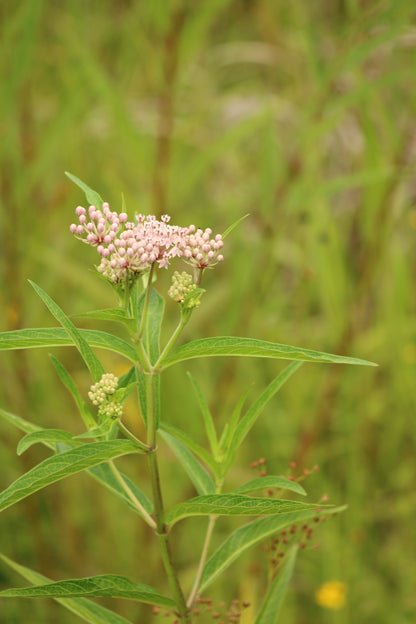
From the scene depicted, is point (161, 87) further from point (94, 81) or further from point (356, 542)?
point (356, 542)

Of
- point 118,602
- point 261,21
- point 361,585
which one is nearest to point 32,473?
point 118,602

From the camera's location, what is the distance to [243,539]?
718 millimetres

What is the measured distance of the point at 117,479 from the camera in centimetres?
72

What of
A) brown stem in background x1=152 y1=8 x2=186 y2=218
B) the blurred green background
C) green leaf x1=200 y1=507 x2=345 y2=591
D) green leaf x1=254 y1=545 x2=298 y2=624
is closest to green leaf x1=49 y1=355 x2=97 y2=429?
green leaf x1=200 y1=507 x2=345 y2=591

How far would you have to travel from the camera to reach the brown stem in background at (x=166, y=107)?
1.53 meters

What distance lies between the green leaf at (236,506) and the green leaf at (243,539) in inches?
4.2

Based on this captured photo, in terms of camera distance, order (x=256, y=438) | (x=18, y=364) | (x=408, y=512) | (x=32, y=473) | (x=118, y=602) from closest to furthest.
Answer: (x=32, y=473), (x=18, y=364), (x=118, y=602), (x=408, y=512), (x=256, y=438)

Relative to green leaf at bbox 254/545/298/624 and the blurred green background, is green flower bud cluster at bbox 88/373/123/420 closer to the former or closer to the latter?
green leaf at bbox 254/545/298/624

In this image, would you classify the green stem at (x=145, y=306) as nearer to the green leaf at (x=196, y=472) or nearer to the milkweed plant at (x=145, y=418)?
the milkweed plant at (x=145, y=418)

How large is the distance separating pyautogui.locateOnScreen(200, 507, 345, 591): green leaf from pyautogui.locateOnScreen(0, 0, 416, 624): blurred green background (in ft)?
1.97

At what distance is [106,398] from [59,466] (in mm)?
92

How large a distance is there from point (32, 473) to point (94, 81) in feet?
3.95

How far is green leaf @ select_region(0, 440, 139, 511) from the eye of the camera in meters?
0.54

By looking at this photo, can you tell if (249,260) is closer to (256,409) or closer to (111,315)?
(256,409)
